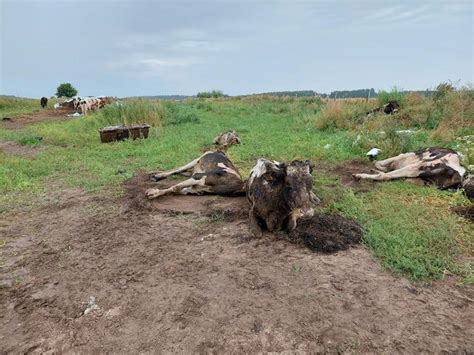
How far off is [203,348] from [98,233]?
207 centimetres

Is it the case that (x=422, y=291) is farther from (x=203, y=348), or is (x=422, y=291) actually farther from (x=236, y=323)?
(x=203, y=348)

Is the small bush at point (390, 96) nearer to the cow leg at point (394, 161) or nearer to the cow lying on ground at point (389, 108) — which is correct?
the cow lying on ground at point (389, 108)

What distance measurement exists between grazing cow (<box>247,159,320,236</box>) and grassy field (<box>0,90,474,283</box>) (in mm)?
714

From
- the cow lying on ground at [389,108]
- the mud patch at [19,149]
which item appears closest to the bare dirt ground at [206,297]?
the mud patch at [19,149]

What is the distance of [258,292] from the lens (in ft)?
9.23

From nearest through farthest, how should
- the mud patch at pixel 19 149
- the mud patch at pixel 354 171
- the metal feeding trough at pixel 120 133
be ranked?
the mud patch at pixel 354 171 → the mud patch at pixel 19 149 → the metal feeding trough at pixel 120 133

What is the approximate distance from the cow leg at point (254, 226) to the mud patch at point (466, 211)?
85.6 inches

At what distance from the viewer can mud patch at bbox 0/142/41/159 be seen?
26.9ft

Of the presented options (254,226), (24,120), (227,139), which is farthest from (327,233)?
(24,120)

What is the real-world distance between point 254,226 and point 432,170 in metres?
2.79

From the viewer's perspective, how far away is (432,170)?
16.9ft

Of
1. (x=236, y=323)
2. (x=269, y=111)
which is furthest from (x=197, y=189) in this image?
(x=269, y=111)

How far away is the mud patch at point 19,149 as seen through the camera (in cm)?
819

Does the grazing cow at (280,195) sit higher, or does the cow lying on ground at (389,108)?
the cow lying on ground at (389,108)
